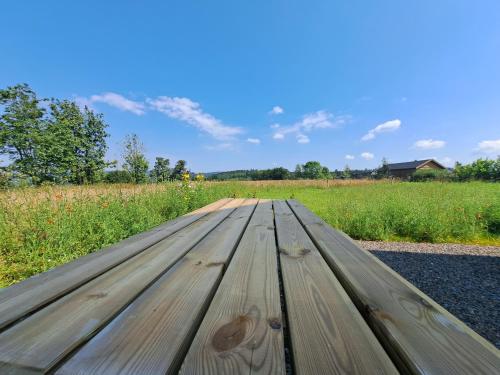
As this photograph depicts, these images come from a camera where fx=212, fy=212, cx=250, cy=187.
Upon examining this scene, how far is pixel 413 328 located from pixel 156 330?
602 millimetres

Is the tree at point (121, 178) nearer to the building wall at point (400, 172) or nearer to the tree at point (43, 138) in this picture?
the tree at point (43, 138)

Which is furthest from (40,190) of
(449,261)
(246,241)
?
(449,261)

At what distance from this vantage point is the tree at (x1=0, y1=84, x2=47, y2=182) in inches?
719

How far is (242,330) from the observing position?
19.5 inches

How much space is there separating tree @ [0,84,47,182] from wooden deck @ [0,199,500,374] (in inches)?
968

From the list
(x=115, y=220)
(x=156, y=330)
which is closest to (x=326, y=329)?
(x=156, y=330)

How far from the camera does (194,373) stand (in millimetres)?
387

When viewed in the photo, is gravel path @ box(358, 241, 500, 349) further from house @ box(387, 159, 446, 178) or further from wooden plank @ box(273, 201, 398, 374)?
house @ box(387, 159, 446, 178)

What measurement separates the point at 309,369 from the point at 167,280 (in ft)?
1.79

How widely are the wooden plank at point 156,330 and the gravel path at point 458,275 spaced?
7.81ft

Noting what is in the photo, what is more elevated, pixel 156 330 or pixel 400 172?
pixel 400 172

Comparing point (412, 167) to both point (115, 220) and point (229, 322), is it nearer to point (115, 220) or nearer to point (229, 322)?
point (115, 220)

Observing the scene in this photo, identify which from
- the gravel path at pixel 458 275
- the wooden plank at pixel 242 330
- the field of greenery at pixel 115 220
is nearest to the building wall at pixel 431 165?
the field of greenery at pixel 115 220

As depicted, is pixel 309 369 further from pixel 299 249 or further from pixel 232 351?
pixel 299 249
